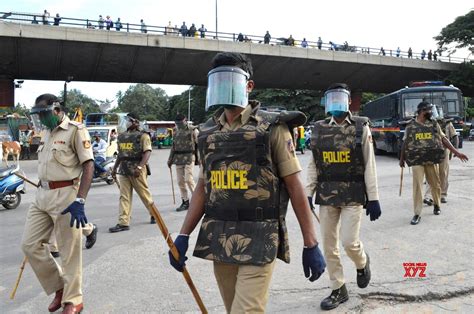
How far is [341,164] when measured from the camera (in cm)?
387

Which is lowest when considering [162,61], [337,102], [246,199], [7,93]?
[246,199]

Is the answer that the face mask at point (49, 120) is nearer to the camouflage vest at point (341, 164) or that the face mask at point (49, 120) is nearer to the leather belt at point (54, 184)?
the leather belt at point (54, 184)

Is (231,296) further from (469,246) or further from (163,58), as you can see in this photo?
(163,58)

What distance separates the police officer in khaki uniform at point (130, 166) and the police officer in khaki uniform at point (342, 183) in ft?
11.3

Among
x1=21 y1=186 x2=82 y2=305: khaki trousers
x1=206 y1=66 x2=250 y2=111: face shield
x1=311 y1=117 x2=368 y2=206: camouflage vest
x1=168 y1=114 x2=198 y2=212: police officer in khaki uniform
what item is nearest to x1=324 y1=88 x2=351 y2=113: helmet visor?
x1=311 y1=117 x2=368 y2=206: camouflage vest

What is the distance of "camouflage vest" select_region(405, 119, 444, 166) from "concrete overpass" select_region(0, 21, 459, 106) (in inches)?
896

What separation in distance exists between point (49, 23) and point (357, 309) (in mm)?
25827

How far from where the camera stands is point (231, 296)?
2381 millimetres

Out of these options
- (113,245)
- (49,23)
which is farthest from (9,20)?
(113,245)

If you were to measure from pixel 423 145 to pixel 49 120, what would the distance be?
223 inches

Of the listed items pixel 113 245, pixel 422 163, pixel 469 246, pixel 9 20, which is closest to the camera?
pixel 469 246

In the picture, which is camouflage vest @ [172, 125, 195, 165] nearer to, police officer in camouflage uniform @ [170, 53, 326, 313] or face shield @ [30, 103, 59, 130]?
face shield @ [30, 103, 59, 130]

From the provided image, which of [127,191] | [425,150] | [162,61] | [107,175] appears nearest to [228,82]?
[127,191]

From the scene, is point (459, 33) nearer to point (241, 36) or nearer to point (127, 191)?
point (241, 36)
